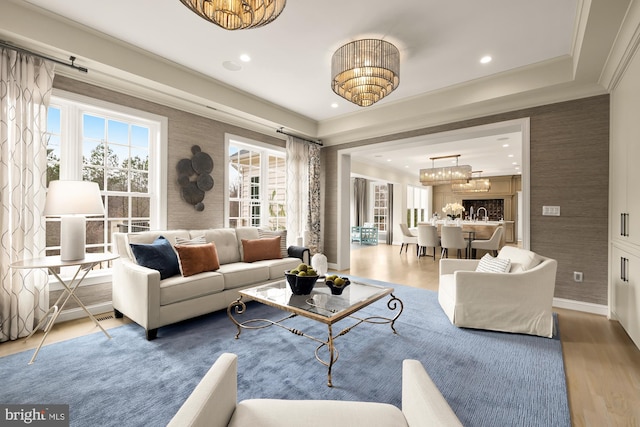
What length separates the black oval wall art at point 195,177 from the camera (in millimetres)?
4074

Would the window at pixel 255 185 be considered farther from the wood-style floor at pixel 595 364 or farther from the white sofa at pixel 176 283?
the wood-style floor at pixel 595 364

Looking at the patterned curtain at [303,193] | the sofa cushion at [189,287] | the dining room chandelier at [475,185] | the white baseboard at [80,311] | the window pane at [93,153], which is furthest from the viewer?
the dining room chandelier at [475,185]

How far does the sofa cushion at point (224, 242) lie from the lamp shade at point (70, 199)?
1.32 meters

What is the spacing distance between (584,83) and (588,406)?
348cm

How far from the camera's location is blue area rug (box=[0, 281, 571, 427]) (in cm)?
176

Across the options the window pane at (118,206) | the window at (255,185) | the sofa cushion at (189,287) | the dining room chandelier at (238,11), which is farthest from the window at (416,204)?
the dining room chandelier at (238,11)

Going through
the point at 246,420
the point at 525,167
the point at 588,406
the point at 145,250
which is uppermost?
→ the point at 525,167

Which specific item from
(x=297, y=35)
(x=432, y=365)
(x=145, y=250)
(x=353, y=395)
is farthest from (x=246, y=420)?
(x=297, y=35)

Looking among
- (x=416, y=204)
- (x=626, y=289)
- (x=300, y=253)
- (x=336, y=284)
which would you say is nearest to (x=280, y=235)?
(x=300, y=253)

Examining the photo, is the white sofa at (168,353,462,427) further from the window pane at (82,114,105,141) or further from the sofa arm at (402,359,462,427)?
the window pane at (82,114,105,141)

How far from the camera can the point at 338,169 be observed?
19.7 feet

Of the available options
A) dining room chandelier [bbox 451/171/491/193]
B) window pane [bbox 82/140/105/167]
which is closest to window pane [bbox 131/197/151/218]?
window pane [bbox 82/140/105/167]

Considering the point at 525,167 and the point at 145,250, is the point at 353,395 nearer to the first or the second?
the point at 145,250

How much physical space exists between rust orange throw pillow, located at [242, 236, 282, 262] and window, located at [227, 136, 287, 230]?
76 centimetres
